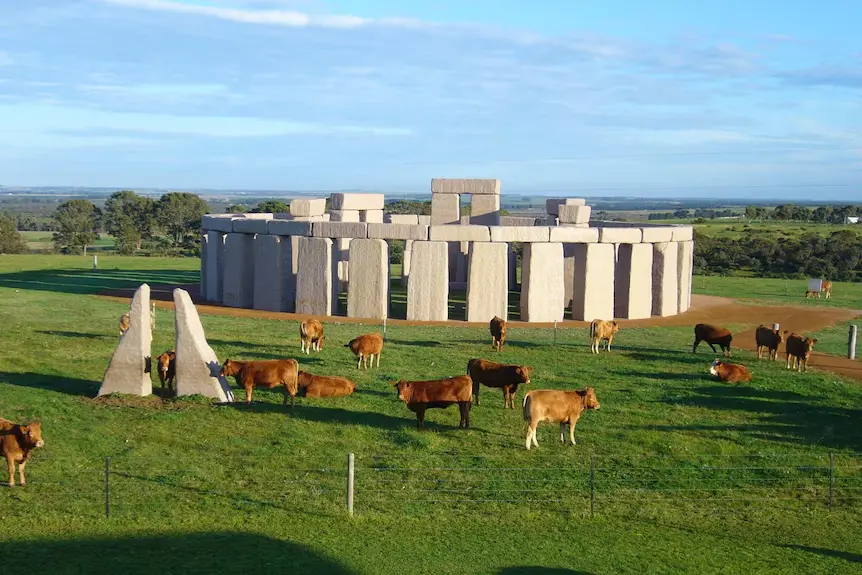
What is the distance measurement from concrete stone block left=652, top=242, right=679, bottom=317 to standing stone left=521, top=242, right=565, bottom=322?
539 centimetres

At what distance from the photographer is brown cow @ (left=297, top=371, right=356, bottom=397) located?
21203mm

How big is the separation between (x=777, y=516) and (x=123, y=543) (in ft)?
34.7

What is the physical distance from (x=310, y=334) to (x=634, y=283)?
706 inches

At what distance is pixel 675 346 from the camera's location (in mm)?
31469

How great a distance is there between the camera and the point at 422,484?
16.3 meters

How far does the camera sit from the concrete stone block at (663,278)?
40906 millimetres

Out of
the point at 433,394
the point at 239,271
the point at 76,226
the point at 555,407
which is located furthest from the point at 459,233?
the point at 76,226

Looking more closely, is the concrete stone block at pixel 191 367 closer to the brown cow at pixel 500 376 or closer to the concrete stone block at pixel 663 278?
the brown cow at pixel 500 376

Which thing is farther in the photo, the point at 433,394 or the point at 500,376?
the point at 500,376

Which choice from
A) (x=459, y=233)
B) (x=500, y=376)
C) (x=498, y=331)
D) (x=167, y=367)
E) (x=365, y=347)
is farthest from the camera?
(x=459, y=233)

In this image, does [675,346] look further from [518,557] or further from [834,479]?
[518,557]

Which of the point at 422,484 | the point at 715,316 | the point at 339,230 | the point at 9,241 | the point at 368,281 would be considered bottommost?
the point at 422,484

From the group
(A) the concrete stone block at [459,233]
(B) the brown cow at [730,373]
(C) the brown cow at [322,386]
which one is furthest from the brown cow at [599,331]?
(C) the brown cow at [322,386]

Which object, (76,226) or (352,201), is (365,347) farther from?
(76,226)
